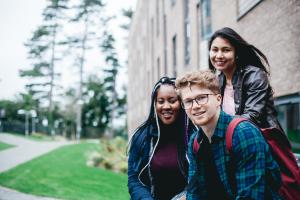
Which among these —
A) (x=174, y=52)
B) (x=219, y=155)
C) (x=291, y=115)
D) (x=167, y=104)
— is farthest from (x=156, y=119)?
(x=174, y=52)

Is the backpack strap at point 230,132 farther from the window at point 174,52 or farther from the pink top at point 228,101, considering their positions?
the window at point 174,52

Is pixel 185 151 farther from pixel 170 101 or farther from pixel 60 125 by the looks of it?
pixel 60 125

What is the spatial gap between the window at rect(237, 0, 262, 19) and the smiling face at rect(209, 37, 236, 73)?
235 inches

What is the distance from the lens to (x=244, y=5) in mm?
9805

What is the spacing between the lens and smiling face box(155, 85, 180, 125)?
3010 mm

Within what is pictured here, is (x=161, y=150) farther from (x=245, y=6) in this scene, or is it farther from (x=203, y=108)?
(x=245, y=6)

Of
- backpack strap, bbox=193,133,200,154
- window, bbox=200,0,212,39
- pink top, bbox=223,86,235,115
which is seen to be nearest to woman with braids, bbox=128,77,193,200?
pink top, bbox=223,86,235,115

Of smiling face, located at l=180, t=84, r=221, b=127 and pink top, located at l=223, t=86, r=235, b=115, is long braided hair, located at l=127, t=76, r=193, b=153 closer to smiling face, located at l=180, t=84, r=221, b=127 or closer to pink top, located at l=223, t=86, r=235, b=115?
pink top, located at l=223, t=86, r=235, b=115

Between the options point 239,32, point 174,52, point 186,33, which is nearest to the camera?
point 239,32

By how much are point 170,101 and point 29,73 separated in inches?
1969

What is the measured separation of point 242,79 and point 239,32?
7488 millimetres

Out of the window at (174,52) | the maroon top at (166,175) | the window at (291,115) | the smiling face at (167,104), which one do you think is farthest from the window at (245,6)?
the window at (174,52)

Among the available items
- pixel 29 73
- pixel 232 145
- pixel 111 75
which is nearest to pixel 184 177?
pixel 232 145

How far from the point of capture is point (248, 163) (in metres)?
2.04
